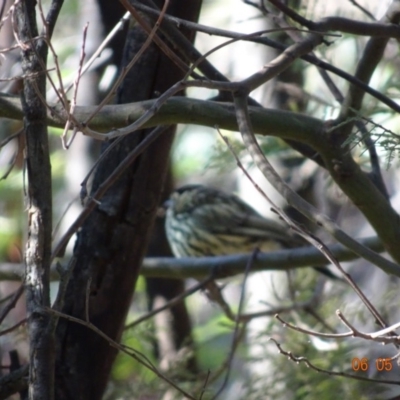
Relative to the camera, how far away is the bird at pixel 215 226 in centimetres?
484

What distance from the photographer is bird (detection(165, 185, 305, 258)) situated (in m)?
4.84

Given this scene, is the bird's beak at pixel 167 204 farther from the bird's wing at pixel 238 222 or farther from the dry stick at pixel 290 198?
the dry stick at pixel 290 198

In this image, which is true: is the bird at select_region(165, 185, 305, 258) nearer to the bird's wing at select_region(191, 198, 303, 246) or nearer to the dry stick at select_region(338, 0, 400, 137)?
the bird's wing at select_region(191, 198, 303, 246)

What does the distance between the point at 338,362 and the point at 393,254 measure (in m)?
1.78

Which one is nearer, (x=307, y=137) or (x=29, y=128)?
(x=29, y=128)

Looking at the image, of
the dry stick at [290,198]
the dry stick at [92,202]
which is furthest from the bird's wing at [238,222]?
the dry stick at [290,198]

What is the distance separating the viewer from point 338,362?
377 centimetres

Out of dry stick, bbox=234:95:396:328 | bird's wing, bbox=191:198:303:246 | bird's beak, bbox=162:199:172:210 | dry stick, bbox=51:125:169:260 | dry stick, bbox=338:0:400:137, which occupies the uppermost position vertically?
bird's beak, bbox=162:199:172:210

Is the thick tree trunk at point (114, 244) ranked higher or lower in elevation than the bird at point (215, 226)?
lower

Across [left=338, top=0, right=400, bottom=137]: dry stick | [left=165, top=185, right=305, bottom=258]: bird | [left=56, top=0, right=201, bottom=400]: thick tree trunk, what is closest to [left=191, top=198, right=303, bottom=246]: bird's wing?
[left=165, top=185, right=305, bottom=258]: bird

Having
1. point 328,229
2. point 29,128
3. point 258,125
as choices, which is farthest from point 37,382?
point 258,125

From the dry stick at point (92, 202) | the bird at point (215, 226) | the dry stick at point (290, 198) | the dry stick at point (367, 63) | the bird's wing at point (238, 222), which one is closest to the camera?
the dry stick at point (290, 198)

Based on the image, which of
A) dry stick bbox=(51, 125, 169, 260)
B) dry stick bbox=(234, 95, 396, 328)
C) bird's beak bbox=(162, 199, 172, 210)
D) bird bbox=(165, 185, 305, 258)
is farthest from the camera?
bird's beak bbox=(162, 199, 172, 210)

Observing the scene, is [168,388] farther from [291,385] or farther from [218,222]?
[218,222]
